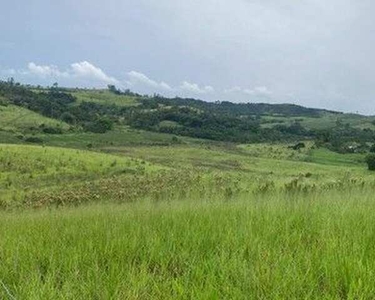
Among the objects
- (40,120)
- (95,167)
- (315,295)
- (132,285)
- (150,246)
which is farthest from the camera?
(40,120)

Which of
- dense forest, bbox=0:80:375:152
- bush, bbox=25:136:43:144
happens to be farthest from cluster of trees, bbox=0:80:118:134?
bush, bbox=25:136:43:144

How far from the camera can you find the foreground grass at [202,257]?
12.1 feet

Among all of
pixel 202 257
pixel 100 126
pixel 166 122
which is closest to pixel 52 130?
pixel 100 126

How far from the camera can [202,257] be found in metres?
4.58

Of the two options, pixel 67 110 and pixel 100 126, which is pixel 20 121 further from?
pixel 67 110

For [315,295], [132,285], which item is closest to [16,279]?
[132,285]

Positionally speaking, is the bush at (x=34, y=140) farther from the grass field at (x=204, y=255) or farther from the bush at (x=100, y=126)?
the grass field at (x=204, y=255)

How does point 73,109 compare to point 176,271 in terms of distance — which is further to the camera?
point 73,109

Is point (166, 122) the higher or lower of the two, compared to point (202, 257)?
higher

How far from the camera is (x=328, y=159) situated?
8462 cm

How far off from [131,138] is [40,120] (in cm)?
2455

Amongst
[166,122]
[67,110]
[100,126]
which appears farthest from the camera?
[166,122]

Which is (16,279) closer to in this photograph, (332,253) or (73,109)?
(332,253)

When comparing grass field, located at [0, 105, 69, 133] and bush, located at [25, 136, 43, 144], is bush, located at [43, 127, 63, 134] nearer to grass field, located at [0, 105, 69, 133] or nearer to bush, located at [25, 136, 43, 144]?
grass field, located at [0, 105, 69, 133]
